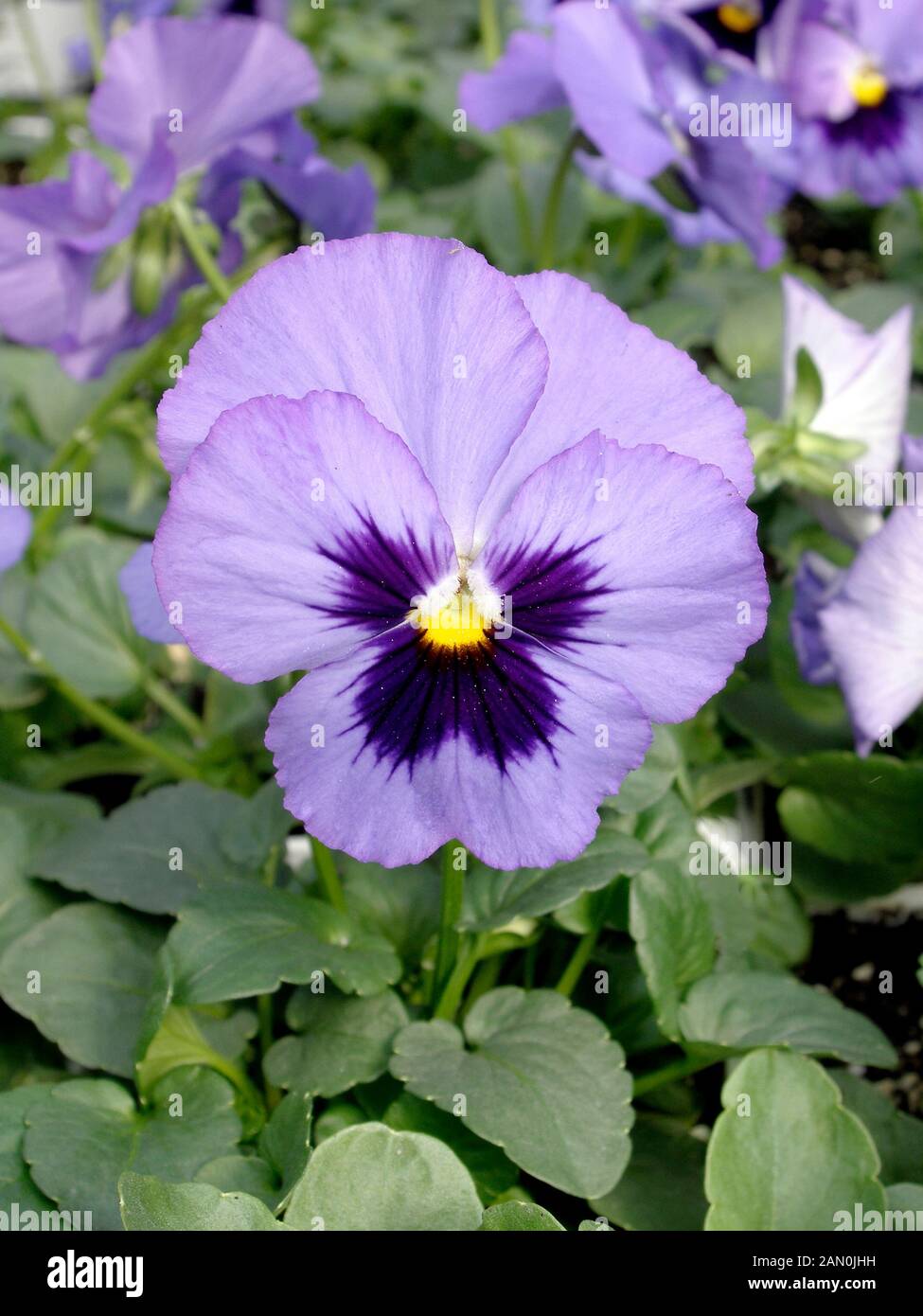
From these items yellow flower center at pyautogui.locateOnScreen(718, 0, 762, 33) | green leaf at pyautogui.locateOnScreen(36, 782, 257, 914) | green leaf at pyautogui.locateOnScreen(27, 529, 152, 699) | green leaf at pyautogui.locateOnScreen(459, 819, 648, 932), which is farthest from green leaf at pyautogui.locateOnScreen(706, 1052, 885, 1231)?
yellow flower center at pyautogui.locateOnScreen(718, 0, 762, 33)

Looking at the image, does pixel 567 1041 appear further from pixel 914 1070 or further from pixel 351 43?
pixel 351 43

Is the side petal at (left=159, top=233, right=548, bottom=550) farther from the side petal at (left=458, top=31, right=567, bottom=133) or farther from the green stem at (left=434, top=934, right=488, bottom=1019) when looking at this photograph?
the side petal at (left=458, top=31, right=567, bottom=133)

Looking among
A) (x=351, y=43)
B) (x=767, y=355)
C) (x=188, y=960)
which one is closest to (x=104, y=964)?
(x=188, y=960)

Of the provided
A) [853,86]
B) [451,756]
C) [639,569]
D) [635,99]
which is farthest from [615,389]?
[853,86]

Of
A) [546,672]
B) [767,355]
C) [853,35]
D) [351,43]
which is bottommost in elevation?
[546,672]

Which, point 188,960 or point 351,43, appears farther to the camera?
point 351,43
